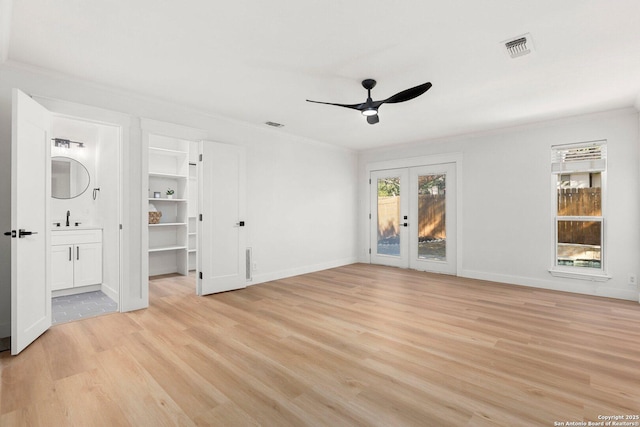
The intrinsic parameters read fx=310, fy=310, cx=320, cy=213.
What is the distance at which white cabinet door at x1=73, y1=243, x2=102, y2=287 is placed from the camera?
4367 millimetres

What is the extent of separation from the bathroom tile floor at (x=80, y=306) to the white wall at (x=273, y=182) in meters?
0.55

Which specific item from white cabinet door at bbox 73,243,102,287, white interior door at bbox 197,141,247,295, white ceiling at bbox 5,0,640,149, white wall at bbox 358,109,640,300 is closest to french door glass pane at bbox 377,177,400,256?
white wall at bbox 358,109,640,300

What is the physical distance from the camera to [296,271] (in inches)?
226

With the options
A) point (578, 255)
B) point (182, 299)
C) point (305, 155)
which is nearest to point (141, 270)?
point (182, 299)

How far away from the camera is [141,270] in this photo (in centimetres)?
380

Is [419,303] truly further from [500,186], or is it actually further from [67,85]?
[67,85]

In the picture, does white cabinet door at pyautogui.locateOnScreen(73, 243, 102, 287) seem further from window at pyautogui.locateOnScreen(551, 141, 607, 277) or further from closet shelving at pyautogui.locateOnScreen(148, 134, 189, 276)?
window at pyautogui.locateOnScreen(551, 141, 607, 277)

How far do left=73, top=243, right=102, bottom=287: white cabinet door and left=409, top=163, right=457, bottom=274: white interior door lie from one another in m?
5.42

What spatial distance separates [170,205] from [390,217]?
4504mm

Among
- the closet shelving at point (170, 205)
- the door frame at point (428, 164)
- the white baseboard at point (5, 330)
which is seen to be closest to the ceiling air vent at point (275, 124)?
the closet shelving at point (170, 205)

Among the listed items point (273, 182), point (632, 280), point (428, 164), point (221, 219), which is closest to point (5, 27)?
point (221, 219)

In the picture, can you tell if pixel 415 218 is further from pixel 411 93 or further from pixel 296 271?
pixel 411 93

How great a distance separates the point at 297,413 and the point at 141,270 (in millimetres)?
2909

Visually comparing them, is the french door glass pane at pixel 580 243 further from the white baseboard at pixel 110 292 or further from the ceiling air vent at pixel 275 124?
the white baseboard at pixel 110 292
